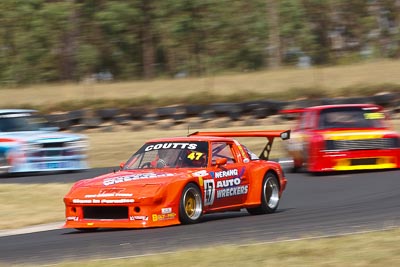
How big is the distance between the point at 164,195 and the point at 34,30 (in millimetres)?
37690

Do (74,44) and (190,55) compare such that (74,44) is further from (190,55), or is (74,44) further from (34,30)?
(190,55)

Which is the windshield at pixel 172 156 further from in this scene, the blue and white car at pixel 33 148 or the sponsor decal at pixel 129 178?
the blue and white car at pixel 33 148

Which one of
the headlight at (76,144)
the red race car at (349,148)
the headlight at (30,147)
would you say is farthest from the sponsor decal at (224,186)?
the headlight at (76,144)

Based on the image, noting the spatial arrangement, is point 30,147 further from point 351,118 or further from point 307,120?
point 351,118

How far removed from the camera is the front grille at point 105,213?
961 cm

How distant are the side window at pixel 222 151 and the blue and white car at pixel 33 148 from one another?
25.0ft

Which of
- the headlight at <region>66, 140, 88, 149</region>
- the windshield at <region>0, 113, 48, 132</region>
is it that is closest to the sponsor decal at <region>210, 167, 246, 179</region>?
the headlight at <region>66, 140, 88, 149</region>

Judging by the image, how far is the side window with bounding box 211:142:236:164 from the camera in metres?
10.8

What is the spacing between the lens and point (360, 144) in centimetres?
1567

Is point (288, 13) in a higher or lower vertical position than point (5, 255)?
higher

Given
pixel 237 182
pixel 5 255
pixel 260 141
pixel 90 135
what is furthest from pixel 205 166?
pixel 90 135

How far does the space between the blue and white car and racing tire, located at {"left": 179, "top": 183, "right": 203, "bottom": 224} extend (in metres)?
8.35

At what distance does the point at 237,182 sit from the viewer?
1080 centimetres

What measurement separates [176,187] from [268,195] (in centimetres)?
206
